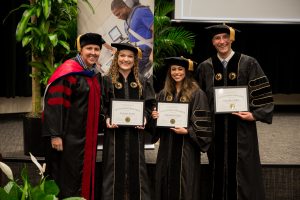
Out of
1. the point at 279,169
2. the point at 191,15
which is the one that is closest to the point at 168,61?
the point at 279,169

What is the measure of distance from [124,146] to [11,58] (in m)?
4.64

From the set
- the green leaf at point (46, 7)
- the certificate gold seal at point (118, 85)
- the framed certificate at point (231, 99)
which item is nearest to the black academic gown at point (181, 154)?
the framed certificate at point (231, 99)

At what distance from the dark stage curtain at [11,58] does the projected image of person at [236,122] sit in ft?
14.9

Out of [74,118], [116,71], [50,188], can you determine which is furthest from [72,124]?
[50,188]

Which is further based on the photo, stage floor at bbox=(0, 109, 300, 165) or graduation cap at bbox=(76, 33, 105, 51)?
stage floor at bbox=(0, 109, 300, 165)

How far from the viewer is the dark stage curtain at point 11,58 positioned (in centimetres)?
786

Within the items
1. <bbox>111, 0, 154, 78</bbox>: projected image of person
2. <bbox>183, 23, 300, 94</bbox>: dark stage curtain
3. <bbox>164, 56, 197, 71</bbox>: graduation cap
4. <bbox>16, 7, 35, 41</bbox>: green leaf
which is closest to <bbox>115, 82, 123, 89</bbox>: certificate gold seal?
<bbox>164, 56, 197, 71</bbox>: graduation cap

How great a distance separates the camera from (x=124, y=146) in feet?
12.8

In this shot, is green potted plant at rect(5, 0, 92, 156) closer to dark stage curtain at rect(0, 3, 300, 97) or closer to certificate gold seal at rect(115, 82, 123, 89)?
certificate gold seal at rect(115, 82, 123, 89)

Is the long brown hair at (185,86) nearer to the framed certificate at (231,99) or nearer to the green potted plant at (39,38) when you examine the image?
the framed certificate at (231,99)

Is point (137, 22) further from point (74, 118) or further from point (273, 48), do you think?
point (273, 48)

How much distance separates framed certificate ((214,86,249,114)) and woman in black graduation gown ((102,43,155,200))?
542 mm

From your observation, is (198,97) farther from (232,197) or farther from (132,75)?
(232,197)

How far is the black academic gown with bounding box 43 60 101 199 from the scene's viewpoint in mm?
3693
